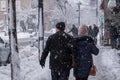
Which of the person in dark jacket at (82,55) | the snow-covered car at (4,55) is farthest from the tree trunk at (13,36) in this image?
the snow-covered car at (4,55)

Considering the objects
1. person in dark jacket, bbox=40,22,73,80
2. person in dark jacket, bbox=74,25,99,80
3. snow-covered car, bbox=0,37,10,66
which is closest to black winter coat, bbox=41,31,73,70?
person in dark jacket, bbox=40,22,73,80

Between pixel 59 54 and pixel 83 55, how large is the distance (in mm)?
818

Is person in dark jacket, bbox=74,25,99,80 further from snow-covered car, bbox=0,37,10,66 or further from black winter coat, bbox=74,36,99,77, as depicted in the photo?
snow-covered car, bbox=0,37,10,66

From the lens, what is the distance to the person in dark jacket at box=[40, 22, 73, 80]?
8844 mm

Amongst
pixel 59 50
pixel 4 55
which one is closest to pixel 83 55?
pixel 59 50

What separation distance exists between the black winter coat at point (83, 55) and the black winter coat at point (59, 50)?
0.48 meters

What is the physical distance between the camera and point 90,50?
9531 mm

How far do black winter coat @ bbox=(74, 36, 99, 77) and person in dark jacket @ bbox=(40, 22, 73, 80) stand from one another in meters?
0.48

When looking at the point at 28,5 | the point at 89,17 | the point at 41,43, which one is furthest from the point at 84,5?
the point at 41,43

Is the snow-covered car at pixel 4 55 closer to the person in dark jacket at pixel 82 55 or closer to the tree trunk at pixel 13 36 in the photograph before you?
the tree trunk at pixel 13 36

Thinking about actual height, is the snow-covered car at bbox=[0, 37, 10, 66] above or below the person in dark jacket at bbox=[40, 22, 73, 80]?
below

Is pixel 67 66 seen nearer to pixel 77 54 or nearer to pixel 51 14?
pixel 77 54

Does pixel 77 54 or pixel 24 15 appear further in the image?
pixel 24 15

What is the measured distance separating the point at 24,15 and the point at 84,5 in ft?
65.0
